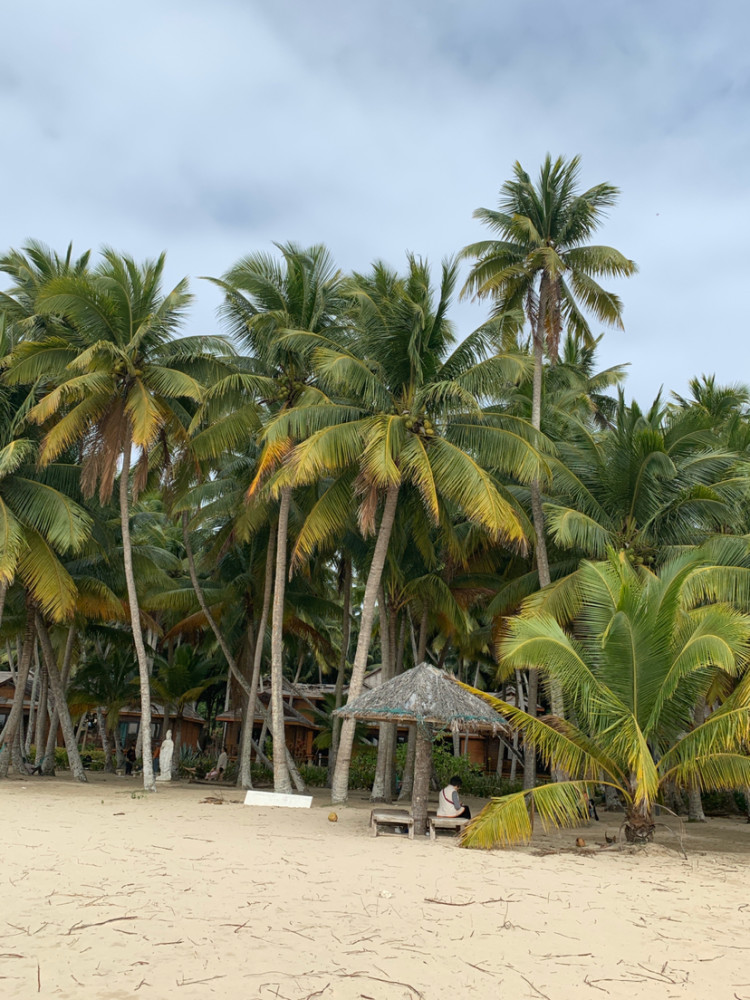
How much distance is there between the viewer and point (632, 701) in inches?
488

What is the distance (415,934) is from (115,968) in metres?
2.40

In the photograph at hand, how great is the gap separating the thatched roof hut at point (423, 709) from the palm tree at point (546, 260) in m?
6.97

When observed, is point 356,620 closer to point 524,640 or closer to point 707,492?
point 707,492

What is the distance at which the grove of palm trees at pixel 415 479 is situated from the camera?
12703 millimetres

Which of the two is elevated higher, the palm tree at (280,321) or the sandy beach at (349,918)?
the palm tree at (280,321)

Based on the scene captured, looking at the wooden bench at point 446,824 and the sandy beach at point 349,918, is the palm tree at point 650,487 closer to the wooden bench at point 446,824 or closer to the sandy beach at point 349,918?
the wooden bench at point 446,824

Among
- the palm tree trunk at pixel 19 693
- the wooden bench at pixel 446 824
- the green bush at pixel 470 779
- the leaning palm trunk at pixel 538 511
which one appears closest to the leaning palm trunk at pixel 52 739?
the palm tree trunk at pixel 19 693

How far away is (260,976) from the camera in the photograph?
5.62 metres

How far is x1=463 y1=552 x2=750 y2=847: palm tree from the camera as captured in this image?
461 inches

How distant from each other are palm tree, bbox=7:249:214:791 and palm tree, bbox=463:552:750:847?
938 centimetres

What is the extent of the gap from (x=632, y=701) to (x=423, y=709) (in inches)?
120

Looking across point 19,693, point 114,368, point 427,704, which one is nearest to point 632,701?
point 427,704

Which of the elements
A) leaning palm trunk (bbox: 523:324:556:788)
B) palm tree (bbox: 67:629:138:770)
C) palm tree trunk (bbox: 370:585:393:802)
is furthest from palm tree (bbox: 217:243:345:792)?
palm tree (bbox: 67:629:138:770)

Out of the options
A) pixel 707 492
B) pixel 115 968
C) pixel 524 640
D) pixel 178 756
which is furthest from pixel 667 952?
pixel 178 756
